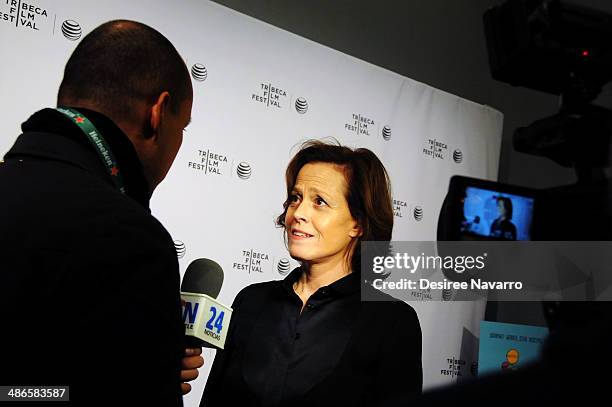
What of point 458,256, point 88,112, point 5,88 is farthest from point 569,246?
point 5,88

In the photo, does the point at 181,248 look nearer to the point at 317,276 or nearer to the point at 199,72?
the point at 317,276

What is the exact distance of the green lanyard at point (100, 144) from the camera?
1.16 m

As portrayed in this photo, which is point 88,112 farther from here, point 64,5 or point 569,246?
point 64,5

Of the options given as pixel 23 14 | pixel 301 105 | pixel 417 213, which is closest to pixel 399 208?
pixel 417 213

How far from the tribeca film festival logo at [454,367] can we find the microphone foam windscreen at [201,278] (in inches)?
71.0

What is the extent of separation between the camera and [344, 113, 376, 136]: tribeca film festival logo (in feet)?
9.62

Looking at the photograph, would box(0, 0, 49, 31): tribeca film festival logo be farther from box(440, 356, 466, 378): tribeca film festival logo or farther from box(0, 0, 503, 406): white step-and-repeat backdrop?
box(440, 356, 466, 378): tribeca film festival logo

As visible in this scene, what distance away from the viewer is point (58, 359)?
0.97 metres

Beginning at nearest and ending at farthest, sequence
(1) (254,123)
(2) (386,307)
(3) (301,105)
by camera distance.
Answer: (2) (386,307), (1) (254,123), (3) (301,105)

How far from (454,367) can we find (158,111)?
221 cm

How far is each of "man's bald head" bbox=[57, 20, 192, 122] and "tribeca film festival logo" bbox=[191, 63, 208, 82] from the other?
3.58 feet

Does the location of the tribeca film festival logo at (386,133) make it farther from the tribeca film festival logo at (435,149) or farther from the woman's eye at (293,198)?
the woman's eye at (293,198)

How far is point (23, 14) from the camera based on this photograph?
222cm

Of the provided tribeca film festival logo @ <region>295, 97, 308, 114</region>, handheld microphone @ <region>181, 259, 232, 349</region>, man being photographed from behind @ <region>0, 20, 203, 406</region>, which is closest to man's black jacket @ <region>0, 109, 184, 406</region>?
man being photographed from behind @ <region>0, 20, 203, 406</region>
